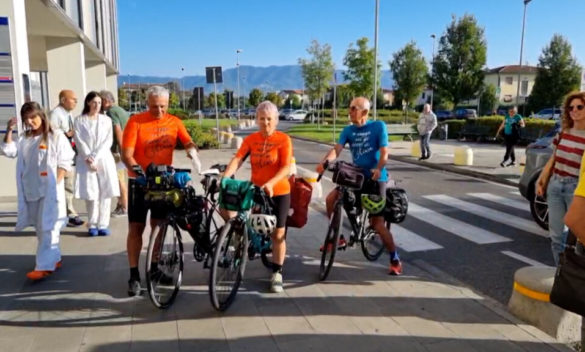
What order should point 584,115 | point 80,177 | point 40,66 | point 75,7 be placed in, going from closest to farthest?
point 584,115, point 80,177, point 75,7, point 40,66

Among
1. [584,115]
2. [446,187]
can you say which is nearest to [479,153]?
[446,187]

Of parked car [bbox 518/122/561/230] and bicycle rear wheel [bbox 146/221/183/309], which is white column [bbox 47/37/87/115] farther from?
parked car [bbox 518/122/561/230]

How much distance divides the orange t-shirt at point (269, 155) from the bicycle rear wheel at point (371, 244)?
1.38m

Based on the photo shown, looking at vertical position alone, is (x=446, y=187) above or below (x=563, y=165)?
below

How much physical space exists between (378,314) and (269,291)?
104cm

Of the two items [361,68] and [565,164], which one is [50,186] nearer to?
[565,164]

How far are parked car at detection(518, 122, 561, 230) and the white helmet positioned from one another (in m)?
4.61

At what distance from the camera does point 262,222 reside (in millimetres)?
3789

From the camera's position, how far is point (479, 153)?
18.0m

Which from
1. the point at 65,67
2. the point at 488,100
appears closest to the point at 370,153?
the point at 65,67

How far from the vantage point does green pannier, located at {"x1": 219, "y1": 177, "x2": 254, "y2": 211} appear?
3.59m

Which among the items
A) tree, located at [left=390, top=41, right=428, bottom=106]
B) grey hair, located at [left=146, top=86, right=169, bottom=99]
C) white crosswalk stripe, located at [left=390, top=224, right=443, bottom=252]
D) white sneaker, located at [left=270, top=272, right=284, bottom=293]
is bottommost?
white crosswalk stripe, located at [left=390, top=224, right=443, bottom=252]

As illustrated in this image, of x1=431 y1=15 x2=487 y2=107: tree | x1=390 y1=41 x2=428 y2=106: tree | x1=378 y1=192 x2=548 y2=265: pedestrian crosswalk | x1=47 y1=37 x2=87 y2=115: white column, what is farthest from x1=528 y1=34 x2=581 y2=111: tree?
x1=47 y1=37 x2=87 y2=115: white column

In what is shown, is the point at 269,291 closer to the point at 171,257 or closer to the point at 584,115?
the point at 171,257
